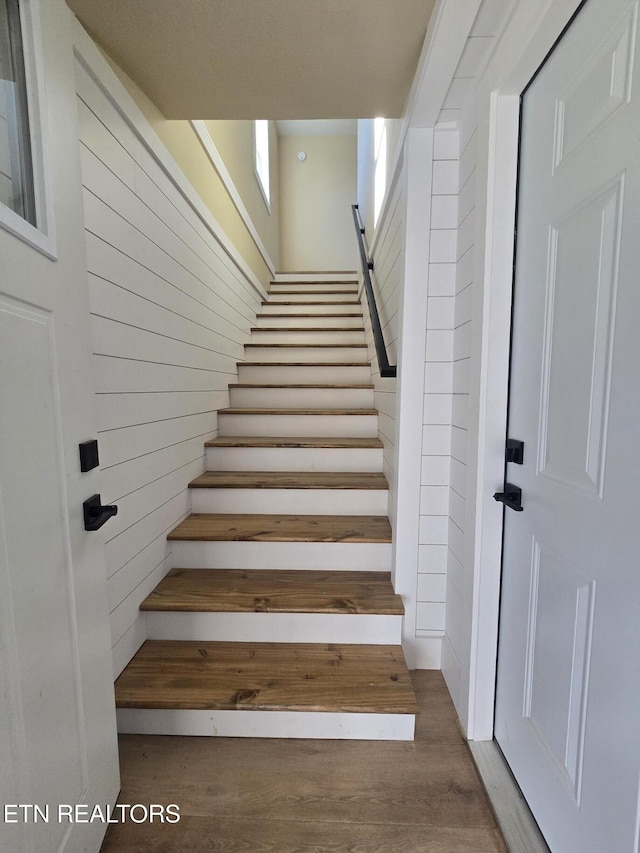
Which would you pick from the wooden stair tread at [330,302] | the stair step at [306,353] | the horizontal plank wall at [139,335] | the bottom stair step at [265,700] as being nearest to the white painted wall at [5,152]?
A: the horizontal plank wall at [139,335]

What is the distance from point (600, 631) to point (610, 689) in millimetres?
100

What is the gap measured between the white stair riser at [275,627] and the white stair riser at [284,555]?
26cm

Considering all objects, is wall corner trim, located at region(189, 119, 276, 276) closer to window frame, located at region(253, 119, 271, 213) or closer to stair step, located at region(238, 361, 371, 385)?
window frame, located at region(253, 119, 271, 213)

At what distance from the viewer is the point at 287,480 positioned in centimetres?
199

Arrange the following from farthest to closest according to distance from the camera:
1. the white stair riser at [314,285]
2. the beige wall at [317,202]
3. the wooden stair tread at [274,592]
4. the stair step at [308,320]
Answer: the beige wall at [317,202] < the white stair riser at [314,285] < the stair step at [308,320] < the wooden stair tread at [274,592]

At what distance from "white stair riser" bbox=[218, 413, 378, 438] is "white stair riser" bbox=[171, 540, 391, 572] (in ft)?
2.72

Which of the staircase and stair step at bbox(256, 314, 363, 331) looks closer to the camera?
the staircase

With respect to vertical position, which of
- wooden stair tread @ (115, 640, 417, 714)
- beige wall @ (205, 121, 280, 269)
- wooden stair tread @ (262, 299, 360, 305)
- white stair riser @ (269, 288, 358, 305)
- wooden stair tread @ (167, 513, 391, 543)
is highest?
beige wall @ (205, 121, 280, 269)

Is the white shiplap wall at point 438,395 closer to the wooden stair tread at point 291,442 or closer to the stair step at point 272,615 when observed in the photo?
the stair step at point 272,615

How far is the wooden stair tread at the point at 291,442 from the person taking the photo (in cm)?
213

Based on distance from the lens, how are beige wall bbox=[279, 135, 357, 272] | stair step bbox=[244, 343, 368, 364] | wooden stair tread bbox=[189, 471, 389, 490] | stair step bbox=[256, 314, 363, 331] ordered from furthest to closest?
beige wall bbox=[279, 135, 357, 272] < stair step bbox=[256, 314, 363, 331] < stair step bbox=[244, 343, 368, 364] < wooden stair tread bbox=[189, 471, 389, 490]

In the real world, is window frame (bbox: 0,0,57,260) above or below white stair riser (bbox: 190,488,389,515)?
above

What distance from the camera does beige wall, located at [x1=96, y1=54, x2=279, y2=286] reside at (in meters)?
1.51

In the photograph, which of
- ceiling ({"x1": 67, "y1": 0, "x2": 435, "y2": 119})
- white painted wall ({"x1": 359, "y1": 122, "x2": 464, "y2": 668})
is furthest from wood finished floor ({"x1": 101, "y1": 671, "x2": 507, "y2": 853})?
ceiling ({"x1": 67, "y1": 0, "x2": 435, "y2": 119})
